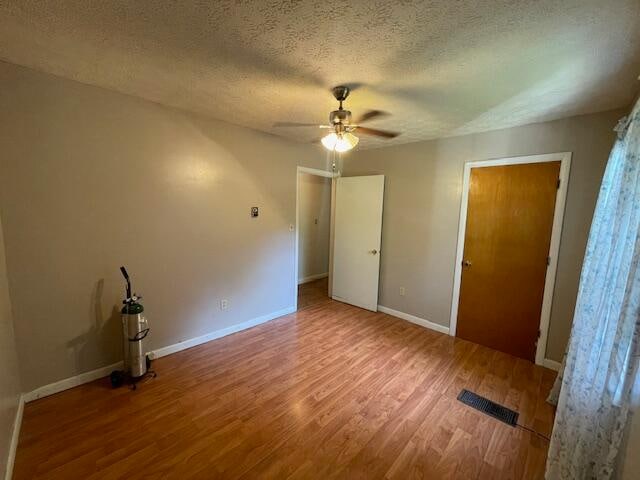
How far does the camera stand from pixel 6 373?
1606 millimetres

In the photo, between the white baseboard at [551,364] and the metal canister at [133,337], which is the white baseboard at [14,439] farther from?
the white baseboard at [551,364]

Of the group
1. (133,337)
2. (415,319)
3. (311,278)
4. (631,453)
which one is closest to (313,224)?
(311,278)

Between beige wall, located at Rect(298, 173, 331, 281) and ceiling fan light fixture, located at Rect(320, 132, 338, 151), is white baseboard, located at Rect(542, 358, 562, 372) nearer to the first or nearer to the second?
ceiling fan light fixture, located at Rect(320, 132, 338, 151)

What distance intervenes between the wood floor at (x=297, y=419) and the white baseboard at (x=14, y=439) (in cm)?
4

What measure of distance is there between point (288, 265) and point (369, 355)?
1542 mm

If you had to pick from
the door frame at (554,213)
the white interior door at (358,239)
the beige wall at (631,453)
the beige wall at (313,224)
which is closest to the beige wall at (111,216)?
the white interior door at (358,239)

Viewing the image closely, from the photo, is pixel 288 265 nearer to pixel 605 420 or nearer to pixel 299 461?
pixel 299 461

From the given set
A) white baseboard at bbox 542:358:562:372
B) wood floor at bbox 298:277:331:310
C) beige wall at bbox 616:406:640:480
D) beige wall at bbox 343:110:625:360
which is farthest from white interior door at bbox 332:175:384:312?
beige wall at bbox 616:406:640:480

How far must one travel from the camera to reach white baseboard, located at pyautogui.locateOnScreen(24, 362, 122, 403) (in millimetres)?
2011

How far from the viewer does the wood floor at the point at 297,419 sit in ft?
5.18

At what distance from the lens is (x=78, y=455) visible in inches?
63.1

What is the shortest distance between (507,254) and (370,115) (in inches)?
77.8

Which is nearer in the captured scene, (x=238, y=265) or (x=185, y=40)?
(x=185, y=40)

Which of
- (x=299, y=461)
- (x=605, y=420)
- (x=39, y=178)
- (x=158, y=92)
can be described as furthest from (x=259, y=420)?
(x=158, y=92)
